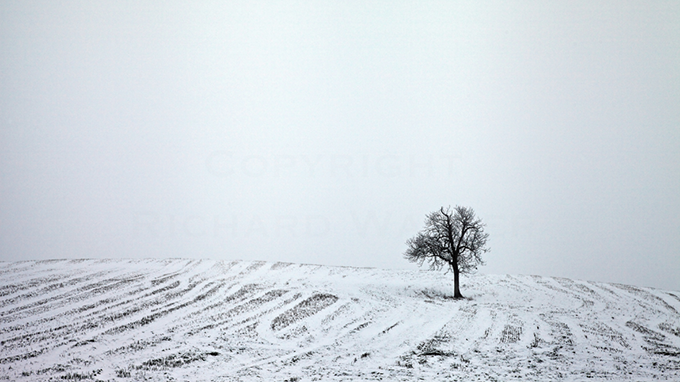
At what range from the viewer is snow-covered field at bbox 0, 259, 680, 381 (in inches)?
762

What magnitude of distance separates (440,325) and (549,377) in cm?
1044

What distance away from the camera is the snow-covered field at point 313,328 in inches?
762

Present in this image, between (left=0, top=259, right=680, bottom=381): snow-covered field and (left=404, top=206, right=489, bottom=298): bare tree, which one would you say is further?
(left=404, top=206, right=489, bottom=298): bare tree

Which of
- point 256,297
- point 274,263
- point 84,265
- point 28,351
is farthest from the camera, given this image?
point 274,263

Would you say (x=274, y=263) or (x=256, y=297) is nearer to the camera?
(x=256, y=297)

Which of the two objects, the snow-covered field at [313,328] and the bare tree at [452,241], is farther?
the bare tree at [452,241]

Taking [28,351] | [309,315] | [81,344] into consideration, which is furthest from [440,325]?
[28,351]

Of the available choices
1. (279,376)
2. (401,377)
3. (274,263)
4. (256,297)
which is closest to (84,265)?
(274,263)

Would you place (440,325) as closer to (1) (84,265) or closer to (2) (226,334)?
(2) (226,334)

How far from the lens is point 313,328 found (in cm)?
2698

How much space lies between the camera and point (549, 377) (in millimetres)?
18234

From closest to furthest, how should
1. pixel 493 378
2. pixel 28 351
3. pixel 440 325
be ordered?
pixel 493 378 → pixel 28 351 → pixel 440 325

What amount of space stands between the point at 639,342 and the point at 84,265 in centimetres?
4876

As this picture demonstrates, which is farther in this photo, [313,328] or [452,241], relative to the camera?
[452,241]
